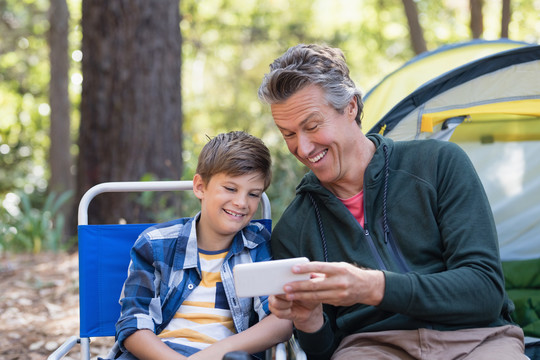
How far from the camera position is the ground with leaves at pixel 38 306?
11.6 ft

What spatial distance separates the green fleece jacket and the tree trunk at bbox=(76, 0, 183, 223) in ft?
8.67

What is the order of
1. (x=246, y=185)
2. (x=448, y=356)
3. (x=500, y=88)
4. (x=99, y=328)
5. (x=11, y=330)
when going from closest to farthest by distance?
(x=448, y=356), (x=246, y=185), (x=99, y=328), (x=500, y=88), (x=11, y=330)

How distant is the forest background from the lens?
478cm

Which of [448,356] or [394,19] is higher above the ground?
[394,19]

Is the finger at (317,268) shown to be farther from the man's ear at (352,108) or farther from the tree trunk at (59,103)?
the tree trunk at (59,103)

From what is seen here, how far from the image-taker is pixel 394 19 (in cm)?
1308

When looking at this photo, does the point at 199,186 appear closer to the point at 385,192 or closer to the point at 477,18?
the point at 385,192

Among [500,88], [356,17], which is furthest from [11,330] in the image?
[356,17]

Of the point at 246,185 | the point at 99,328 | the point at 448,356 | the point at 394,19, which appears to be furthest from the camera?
the point at 394,19

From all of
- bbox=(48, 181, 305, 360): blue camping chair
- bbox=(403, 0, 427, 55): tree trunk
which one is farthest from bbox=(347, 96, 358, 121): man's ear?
bbox=(403, 0, 427, 55): tree trunk

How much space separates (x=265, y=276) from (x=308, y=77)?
778mm

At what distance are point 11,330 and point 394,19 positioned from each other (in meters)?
11.2

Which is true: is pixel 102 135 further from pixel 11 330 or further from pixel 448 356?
pixel 448 356

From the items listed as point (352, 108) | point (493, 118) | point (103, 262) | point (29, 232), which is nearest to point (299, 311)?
point (352, 108)
